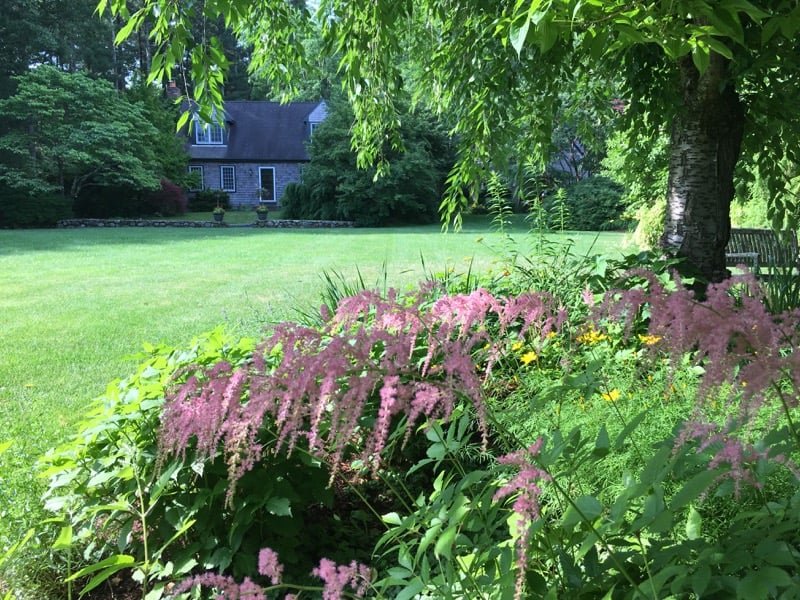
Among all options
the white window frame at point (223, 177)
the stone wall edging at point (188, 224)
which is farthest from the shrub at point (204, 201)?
the stone wall edging at point (188, 224)

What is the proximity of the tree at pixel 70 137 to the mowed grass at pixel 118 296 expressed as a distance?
6520 mm

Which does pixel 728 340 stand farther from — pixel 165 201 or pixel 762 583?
pixel 165 201

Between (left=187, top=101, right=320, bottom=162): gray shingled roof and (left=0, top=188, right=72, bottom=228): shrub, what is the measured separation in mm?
9896

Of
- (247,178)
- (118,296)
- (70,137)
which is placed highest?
(70,137)

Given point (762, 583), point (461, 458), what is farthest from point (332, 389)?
point (461, 458)

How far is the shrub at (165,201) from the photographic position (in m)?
25.6

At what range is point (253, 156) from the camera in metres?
31.4

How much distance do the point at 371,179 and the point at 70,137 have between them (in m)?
11.2

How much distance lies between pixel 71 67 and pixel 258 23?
3180cm

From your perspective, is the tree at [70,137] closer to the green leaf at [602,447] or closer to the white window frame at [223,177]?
the white window frame at [223,177]

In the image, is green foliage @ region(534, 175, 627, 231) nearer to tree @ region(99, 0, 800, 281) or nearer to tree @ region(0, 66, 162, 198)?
tree @ region(0, 66, 162, 198)

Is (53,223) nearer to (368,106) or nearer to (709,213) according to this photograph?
(368,106)

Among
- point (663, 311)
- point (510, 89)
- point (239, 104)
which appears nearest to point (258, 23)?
point (510, 89)

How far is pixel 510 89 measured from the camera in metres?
3.88
